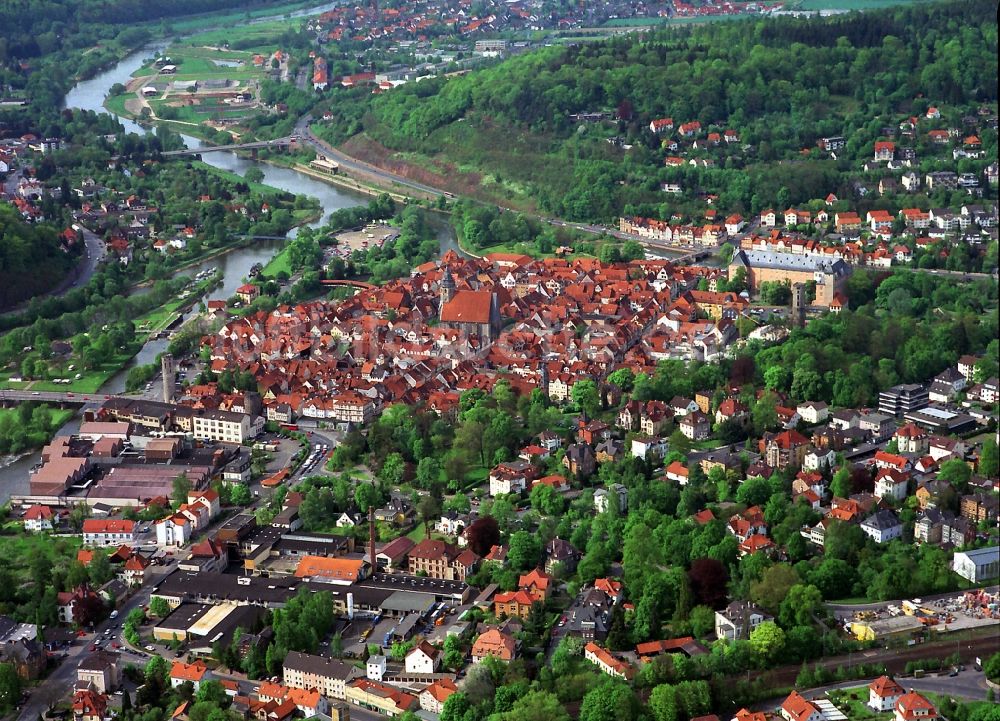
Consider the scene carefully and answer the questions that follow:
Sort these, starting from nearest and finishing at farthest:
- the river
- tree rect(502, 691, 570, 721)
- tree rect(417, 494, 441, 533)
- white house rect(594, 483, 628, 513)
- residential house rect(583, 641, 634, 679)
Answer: tree rect(502, 691, 570, 721), residential house rect(583, 641, 634, 679), white house rect(594, 483, 628, 513), tree rect(417, 494, 441, 533), the river

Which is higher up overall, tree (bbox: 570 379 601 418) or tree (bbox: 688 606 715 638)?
tree (bbox: 688 606 715 638)

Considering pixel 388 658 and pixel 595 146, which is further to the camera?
pixel 595 146

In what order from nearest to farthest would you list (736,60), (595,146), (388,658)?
(388,658)
(595,146)
(736,60)

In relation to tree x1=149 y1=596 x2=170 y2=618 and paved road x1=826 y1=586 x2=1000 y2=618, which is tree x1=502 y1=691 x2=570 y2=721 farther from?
tree x1=149 y1=596 x2=170 y2=618

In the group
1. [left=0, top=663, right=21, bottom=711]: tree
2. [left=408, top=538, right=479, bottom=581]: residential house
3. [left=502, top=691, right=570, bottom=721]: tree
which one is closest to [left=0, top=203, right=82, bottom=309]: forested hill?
[left=408, top=538, right=479, bottom=581]: residential house

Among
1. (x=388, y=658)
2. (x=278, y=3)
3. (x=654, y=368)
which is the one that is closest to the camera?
(x=388, y=658)

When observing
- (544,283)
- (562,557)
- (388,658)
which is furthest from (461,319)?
(388,658)

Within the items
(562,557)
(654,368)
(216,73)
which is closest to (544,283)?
(654,368)

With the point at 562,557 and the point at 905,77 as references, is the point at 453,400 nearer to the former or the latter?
the point at 562,557
